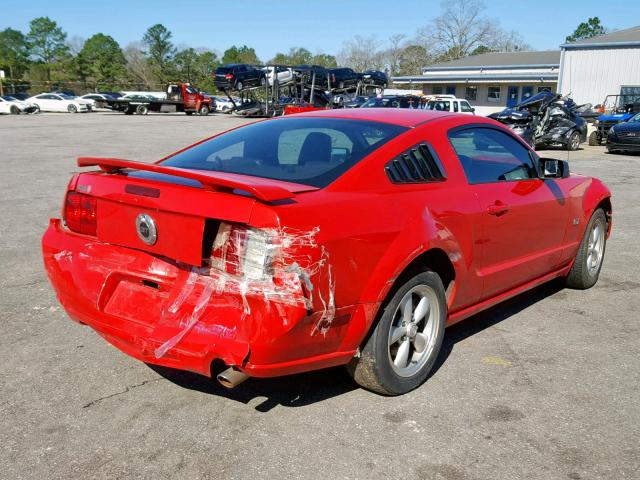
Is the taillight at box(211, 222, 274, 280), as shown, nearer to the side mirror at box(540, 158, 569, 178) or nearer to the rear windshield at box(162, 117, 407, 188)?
the rear windshield at box(162, 117, 407, 188)

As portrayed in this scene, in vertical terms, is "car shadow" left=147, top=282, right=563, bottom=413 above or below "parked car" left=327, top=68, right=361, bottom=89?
below

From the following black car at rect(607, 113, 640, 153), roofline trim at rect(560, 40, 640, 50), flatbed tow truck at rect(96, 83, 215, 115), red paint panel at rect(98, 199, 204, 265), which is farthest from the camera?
flatbed tow truck at rect(96, 83, 215, 115)

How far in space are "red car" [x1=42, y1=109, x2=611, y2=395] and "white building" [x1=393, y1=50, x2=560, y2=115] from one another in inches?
1846

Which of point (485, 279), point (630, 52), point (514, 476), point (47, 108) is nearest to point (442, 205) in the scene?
point (485, 279)

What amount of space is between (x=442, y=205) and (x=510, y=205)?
2.55 ft

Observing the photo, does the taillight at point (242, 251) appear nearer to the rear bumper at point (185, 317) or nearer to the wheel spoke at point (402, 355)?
the rear bumper at point (185, 317)

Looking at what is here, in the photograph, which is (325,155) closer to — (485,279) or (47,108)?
(485,279)

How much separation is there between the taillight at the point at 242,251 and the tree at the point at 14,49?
342ft

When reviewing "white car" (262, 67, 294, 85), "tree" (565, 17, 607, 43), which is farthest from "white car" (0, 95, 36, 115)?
"tree" (565, 17, 607, 43)

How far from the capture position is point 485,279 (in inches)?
153

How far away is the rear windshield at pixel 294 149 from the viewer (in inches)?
130

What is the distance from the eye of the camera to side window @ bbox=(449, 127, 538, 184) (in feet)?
12.8

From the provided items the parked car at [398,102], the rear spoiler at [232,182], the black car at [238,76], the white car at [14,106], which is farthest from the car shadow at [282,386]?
the white car at [14,106]

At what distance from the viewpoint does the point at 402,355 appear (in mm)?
3400
